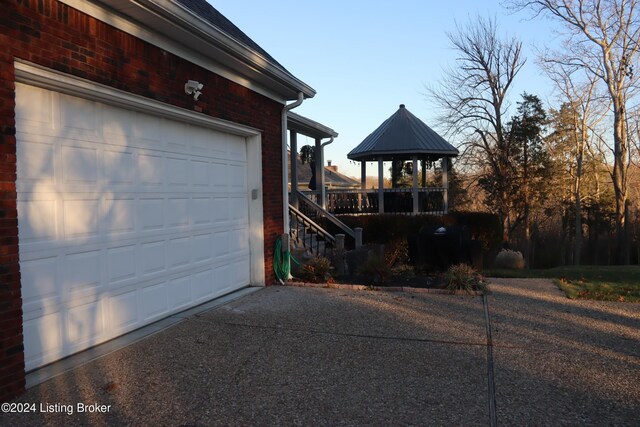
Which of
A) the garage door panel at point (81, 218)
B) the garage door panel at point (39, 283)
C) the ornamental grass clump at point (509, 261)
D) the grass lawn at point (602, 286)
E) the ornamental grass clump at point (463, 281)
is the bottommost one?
the ornamental grass clump at point (509, 261)

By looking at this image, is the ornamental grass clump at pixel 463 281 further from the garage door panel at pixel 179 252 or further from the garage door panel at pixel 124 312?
the garage door panel at pixel 124 312

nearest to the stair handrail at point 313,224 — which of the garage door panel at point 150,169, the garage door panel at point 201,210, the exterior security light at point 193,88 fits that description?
the garage door panel at point 201,210

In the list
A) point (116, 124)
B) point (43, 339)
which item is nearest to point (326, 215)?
point (116, 124)

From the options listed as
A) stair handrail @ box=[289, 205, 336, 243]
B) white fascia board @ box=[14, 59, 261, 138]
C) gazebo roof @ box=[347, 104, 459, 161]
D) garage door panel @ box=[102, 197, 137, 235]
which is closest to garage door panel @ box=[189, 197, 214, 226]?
white fascia board @ box=[14, 59, 261, 138]

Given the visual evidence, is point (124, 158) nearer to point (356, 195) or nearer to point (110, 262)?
point (110, 262)

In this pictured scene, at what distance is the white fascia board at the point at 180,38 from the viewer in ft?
16.4

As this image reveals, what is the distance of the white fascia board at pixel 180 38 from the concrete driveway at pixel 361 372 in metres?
3.30

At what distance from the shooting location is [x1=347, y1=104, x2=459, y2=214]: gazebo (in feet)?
55.7

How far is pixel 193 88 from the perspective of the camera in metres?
6.41

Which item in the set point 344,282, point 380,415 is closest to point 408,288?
point 344,282

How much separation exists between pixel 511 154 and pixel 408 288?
60.7 ft

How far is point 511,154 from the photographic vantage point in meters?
24.6

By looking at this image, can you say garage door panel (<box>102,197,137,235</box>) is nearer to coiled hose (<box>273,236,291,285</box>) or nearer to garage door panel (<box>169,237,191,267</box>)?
garage door panel (<box>169,237,191,267</box>)

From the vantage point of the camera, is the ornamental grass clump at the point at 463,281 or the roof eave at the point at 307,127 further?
the roof eave at the point at 307,127
